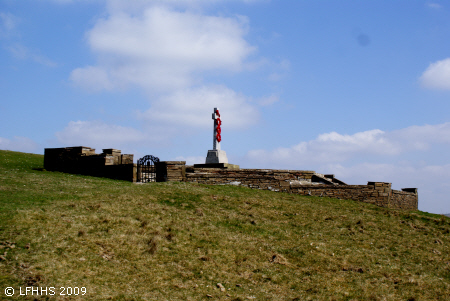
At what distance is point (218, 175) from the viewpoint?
2038 centimetres

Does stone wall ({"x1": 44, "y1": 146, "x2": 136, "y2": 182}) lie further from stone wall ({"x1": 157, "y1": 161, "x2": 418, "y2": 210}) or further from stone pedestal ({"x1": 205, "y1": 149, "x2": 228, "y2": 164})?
stone pedestal ({"x1": 205, "y1": 149, "x2": 228, "y2": 164})

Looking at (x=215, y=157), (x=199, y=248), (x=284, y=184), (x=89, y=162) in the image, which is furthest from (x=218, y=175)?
(x=199, y=248)

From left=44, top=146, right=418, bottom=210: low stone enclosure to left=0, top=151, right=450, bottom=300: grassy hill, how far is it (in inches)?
127

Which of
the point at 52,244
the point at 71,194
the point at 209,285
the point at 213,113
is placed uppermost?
the point at 213,113

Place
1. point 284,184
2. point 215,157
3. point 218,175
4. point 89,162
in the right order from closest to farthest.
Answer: point 218,175 → point 284,184 → point 89,162 → point 215,157

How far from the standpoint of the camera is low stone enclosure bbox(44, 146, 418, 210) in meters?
19.9

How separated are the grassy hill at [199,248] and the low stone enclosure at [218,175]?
3232 mm

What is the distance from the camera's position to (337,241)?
13312mm

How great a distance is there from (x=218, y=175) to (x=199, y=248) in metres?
9.51

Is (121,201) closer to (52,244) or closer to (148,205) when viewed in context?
(148,205)

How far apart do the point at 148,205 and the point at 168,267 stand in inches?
169

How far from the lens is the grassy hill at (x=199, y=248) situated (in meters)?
8.79

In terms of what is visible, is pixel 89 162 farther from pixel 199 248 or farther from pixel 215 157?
pixel 199 248

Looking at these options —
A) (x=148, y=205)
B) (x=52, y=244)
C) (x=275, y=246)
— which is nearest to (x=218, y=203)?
(x=148, y=205)
